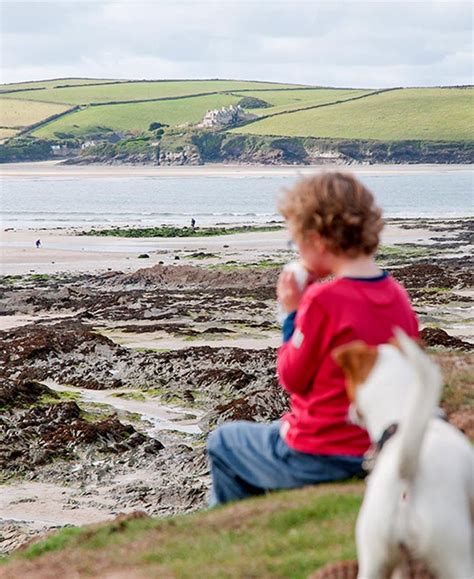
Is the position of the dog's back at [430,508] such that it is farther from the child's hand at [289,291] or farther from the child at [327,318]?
the child's hand at [289,291]

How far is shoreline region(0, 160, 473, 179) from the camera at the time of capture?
178m

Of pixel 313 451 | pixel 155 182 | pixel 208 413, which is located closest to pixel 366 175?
pixel 155 182

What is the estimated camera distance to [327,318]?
6.99 metres

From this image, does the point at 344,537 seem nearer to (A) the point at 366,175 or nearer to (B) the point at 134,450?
(B) the point at 134,450

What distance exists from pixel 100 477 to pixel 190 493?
2.47m

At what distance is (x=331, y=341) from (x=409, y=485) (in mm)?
1953

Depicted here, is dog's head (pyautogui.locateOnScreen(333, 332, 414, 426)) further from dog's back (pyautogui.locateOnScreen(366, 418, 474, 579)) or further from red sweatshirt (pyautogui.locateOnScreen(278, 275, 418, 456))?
red sweatshirt (pyautogui.locateOnScreen(278, 275, 418, 456))

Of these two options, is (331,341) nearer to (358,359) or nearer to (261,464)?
(261,464)

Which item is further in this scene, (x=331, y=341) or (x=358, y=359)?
(x=331, y=341)

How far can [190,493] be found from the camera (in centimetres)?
1630

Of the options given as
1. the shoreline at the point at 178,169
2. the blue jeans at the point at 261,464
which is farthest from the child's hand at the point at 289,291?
the shoreline at the point at 178,169

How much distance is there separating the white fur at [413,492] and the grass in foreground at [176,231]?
6361cm

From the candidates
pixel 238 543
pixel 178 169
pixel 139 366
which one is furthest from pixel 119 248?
pixel 178 169

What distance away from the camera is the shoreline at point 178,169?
17768 centimetres
